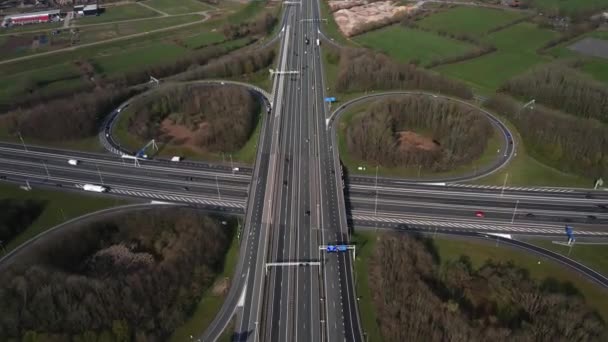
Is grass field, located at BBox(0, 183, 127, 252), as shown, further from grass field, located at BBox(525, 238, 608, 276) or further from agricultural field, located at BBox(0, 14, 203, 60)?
agricultural field, located at BBox(0, 14, 203, 60)

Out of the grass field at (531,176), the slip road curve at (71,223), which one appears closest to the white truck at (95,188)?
the slip road curve at (71,223)

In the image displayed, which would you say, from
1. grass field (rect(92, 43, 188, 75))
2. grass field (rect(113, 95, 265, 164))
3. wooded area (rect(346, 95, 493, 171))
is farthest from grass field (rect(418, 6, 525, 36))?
grass field (rect(113, 95, 265, 164))

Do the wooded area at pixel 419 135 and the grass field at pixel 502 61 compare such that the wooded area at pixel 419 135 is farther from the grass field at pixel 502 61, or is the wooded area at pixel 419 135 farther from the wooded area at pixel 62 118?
the wooded area at pixel 62 118

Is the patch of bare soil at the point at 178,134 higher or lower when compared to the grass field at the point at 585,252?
higher

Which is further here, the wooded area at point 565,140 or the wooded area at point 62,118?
the wooded area at point 62,118

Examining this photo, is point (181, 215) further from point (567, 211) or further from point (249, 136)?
point (567, 211)

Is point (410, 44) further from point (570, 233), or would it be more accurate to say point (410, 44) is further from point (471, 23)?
point (570, 233)

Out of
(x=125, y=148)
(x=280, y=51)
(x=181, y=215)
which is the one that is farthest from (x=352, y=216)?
(x=280, y=51)
